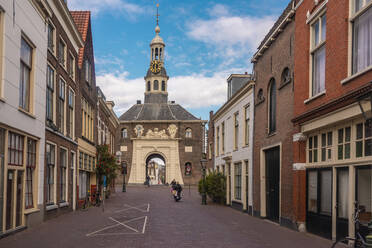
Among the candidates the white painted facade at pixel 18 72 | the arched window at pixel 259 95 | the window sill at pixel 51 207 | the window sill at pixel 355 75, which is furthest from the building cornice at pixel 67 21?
the window sill at pixel 355 75

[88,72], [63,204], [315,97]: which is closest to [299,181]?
[315,97]

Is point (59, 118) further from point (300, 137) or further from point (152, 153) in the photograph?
point (152, 153)

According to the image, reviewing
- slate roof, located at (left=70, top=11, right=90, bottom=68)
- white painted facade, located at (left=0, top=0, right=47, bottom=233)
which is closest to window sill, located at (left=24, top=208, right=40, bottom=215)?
white painted facade, located at (left=0, top=0, right=47, bottom=233)

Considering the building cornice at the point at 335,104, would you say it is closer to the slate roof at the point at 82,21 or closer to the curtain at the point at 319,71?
the curtain at the point at 319,71

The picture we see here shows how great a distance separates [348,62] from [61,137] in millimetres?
11461

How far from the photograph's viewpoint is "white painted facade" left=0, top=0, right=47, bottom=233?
34.8 ft

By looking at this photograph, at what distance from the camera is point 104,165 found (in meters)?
26.3

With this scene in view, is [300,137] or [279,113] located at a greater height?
[279,113]

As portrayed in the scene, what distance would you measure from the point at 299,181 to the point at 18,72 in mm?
8620

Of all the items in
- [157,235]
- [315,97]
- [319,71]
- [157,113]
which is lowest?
[157,235]

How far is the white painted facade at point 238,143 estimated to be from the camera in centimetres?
2036

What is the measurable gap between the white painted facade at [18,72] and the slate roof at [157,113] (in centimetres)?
4506

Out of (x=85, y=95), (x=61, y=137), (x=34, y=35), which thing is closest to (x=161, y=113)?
(x=85, y=95)

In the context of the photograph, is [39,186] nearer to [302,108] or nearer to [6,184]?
[6,184]
